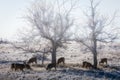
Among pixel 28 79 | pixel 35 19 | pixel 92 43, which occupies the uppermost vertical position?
pixel 35 19

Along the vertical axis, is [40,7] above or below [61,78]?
above

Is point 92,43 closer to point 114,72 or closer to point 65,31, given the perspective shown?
point 65,31

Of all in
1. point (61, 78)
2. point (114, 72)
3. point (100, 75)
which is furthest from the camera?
point (114, 72)

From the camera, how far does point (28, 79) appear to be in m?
30.1

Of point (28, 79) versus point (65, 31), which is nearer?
point (28, 79)

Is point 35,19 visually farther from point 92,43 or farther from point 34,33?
point 92,43

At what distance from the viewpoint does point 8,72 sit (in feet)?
111

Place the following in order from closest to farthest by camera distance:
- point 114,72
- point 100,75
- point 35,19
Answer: point 100,75
point 114,72
point 35,19

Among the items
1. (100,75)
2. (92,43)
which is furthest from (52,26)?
(100,75)

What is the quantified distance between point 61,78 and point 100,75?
507 cm

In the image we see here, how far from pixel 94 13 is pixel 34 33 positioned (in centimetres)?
776

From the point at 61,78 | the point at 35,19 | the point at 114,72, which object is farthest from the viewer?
the point at 35,19

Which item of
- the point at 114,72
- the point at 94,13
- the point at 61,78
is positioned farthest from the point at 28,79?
the point at 94,13

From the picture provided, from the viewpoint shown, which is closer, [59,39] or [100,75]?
[100,75]
